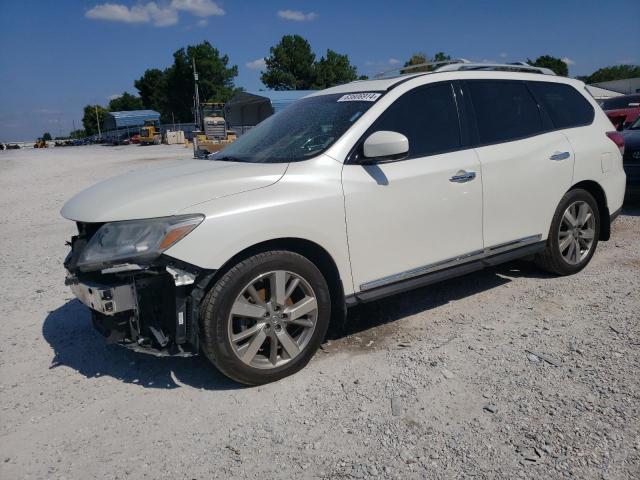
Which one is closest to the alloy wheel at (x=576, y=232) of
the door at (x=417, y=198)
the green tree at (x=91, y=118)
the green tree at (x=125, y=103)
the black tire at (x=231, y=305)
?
the door at (x=417, y=198)

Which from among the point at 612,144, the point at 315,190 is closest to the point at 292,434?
the point at 315,190

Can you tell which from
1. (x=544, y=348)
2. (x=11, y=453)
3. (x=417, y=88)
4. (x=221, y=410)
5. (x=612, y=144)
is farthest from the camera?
(x=612, y=144)

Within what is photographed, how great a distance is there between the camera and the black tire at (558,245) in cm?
451

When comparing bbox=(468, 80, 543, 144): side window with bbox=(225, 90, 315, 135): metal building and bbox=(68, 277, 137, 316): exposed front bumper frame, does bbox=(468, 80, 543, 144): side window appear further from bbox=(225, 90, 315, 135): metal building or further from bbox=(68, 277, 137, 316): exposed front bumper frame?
bbox=(225, 90, 315, 135): metal building

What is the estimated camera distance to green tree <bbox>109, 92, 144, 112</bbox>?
107706 millimetres

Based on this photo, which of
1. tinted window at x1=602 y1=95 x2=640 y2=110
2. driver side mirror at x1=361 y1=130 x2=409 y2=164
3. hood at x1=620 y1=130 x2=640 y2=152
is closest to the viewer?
driver side mirror at x1=361 y1=130 x2=409 y2=164

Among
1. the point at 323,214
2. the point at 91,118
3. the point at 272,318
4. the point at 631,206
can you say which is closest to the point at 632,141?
the point at 631,206

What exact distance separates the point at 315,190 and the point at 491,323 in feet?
5.92

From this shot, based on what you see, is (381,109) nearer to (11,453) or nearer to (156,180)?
(156,180)

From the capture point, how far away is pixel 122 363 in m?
3.55

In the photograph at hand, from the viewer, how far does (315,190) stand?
10.4ft

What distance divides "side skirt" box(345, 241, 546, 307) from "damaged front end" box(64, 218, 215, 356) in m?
1.03

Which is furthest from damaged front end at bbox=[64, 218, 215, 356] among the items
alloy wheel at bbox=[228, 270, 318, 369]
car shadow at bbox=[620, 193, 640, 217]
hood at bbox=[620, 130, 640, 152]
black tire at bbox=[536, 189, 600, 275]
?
hood at bbox=[620, 130, 640, 152]

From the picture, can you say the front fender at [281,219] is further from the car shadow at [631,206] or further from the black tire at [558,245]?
the car shadow at [631,206]
